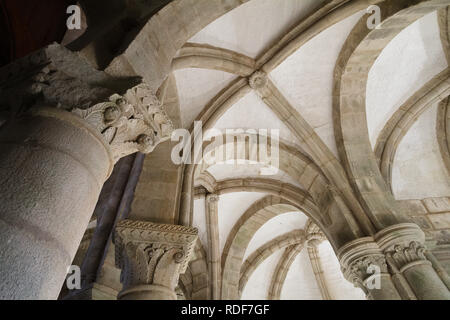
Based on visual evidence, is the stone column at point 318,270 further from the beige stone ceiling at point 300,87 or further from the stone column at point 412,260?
the stone column at point 412,260

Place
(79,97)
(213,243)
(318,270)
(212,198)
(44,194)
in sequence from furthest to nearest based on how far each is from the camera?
(318,270)
(213,243)
(212,198)
(79,97)
(44,194)

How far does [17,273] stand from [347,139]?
5.38 meters

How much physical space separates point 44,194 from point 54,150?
25 cm

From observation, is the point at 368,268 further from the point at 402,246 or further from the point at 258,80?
the point at 258,80

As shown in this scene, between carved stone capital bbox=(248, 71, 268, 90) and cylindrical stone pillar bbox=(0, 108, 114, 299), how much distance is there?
3.90 metres

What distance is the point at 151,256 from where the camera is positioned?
10.9 ft

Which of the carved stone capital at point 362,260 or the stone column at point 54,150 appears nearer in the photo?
the stone column at point 54,150

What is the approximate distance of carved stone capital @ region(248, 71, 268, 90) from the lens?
212 inches

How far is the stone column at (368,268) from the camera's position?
414 centimetres

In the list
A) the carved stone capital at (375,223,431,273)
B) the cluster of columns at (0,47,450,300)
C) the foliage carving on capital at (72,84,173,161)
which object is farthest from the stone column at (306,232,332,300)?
the foliage carving on capital at (72,84,173,161)

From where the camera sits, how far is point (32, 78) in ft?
6.37

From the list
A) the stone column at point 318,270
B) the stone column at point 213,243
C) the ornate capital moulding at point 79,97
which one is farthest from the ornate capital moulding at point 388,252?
the stone column at point 318,270

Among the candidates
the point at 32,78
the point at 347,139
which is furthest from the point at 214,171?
the point at 32,78

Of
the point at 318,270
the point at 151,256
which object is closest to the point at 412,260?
the point at 151,256
